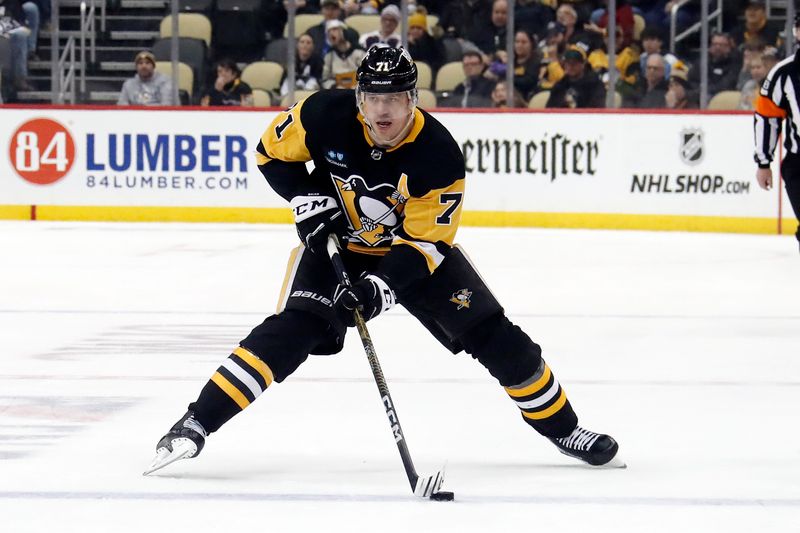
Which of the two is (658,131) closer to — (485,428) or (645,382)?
(645,382)

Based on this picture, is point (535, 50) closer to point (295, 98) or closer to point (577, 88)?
point (577, 88)

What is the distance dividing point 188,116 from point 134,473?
822cm

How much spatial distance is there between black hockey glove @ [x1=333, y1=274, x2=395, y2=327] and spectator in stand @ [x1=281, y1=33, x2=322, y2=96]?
7979 mm

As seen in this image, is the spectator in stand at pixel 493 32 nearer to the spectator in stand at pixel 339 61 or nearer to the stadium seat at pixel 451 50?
the stadium seat at pixel 451 50

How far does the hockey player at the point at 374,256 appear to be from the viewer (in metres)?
3.12

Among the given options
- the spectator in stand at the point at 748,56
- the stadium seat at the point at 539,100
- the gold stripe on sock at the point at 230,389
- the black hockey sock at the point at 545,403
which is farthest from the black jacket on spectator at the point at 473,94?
A: the gold stripe on sock at the point at 230,389

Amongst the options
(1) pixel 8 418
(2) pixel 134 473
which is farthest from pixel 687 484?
(1) pixel 8 418

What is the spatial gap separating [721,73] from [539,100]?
1384mm

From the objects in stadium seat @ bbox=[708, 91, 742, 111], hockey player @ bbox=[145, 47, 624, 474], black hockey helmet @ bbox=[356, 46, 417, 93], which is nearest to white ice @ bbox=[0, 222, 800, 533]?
hockey player @ bbox=[145, 47, 624, 474]

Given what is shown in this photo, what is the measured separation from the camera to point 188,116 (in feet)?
36.4

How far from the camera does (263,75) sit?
36.5ft

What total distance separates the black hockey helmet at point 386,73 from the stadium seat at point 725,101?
7947mm

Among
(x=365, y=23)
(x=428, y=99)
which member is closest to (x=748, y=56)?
(x=428, y=99)

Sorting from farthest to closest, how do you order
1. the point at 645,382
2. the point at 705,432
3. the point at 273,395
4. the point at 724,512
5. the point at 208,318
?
the point at 208,318, the point at 645,382, the point at 273,395, the point at 705,432, the point at 724,512
